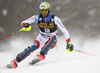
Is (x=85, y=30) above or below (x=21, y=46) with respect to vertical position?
above

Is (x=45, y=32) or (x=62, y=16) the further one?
(x=62, y=16)

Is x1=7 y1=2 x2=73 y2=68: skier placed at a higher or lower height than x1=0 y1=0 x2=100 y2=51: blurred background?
lower

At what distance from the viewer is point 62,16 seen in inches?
334

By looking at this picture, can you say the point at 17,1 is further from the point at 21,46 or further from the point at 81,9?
the point at 81,9

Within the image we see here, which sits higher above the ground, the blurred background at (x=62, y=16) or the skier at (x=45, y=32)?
the blurred background at (x=62, y=16)

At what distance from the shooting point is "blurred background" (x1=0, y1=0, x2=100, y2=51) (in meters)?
7.57

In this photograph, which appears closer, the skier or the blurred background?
the skier

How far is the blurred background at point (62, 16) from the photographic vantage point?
7570 mm

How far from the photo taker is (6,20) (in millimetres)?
7746

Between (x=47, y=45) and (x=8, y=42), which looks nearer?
(x=47, y=45)

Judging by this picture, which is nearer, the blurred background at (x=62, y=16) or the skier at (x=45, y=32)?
the skier at (x=45, y=32)

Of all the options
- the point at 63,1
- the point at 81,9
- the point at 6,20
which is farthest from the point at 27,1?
the point at 81,9

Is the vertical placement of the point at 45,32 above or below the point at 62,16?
below

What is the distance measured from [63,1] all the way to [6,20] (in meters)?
3.07
